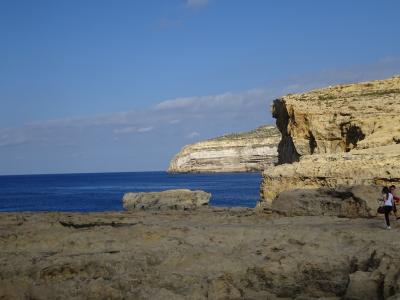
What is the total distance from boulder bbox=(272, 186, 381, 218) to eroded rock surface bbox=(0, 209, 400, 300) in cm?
409

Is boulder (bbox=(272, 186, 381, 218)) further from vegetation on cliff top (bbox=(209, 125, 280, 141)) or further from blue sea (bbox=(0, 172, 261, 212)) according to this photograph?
vegetation on cliff top (bbox=(209, 125, 280, 141))

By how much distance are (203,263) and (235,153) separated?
164962 millimetres

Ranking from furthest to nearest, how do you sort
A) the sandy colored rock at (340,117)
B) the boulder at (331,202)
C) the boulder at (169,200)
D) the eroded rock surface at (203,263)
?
1. the boulder at (169,200)
2. the sandy colored rock at (340,117)
3. the boulder at (331,202)
4. the eroded rock surface at (203,263)

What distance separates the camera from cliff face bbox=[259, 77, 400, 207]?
27047 mm

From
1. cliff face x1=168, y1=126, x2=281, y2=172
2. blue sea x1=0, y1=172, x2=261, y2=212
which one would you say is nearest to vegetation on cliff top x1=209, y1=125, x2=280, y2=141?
cliff face x1=168, y1=126, x2=281, y2=172

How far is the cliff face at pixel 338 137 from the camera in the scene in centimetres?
2705

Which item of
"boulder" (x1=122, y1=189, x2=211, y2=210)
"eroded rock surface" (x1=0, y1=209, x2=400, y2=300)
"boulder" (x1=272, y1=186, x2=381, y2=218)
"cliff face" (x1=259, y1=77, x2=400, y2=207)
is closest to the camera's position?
"eroded rock surface" (x1=0, y1=209, x2=400, y2=300)

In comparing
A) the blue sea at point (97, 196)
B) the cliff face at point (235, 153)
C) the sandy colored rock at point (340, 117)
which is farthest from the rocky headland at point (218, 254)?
the cliff face at point (235, 153)

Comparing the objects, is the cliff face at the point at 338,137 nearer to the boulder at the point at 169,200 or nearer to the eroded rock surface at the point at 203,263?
the boulder at the point at 169,200

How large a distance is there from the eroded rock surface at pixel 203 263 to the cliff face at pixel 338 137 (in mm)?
13210

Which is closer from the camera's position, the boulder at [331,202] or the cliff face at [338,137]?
the boulder at [331,202]

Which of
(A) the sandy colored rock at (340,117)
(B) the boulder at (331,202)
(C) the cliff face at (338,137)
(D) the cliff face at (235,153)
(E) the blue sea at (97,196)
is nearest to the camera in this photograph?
(B) the boulder at (331,202)

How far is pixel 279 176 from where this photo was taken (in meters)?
29.9

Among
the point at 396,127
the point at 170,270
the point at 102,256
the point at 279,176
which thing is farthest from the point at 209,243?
the point at 396,127
